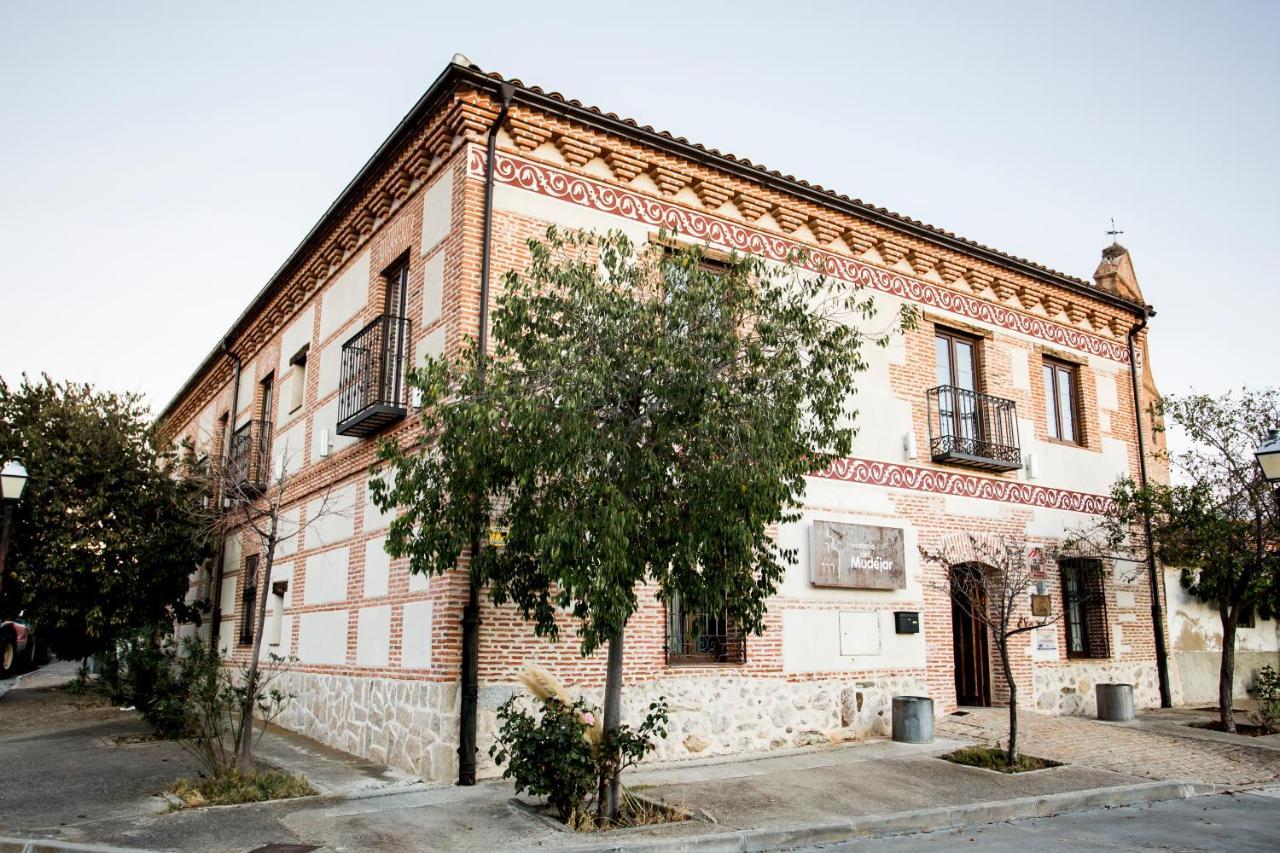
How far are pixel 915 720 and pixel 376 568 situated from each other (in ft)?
20.9

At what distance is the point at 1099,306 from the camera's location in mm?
15523

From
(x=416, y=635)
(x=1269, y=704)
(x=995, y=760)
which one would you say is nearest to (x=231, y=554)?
(x=416, y=635)

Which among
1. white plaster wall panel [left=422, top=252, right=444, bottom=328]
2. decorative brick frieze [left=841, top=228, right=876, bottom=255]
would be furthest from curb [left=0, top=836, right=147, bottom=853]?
decorative brick frieze [left=841, top=228, right=876, bottom=255]

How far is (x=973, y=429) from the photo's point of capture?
43.5 feet

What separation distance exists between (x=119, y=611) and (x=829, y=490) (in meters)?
12.5

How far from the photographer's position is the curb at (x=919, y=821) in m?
6.48

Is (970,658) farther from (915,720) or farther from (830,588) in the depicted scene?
(830,588)

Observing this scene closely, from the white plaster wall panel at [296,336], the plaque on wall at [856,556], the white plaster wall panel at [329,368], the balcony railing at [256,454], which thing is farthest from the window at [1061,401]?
the balcony railing at [256,454]

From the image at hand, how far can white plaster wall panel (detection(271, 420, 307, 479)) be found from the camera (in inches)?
525

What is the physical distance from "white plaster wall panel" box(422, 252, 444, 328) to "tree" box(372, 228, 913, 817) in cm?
250

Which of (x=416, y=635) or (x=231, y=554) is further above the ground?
(x=231, y=554)

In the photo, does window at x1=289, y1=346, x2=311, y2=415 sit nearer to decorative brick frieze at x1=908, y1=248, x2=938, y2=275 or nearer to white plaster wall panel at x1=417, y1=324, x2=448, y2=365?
white plaster wall panel at x1=417, y1=324, x2=448, y2=365

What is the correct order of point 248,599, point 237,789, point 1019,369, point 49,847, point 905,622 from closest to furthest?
point 49,847, point 237,789, point 905,622, point 1019,369, point 248,599

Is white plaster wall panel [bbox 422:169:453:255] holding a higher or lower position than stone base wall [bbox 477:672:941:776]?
higher
